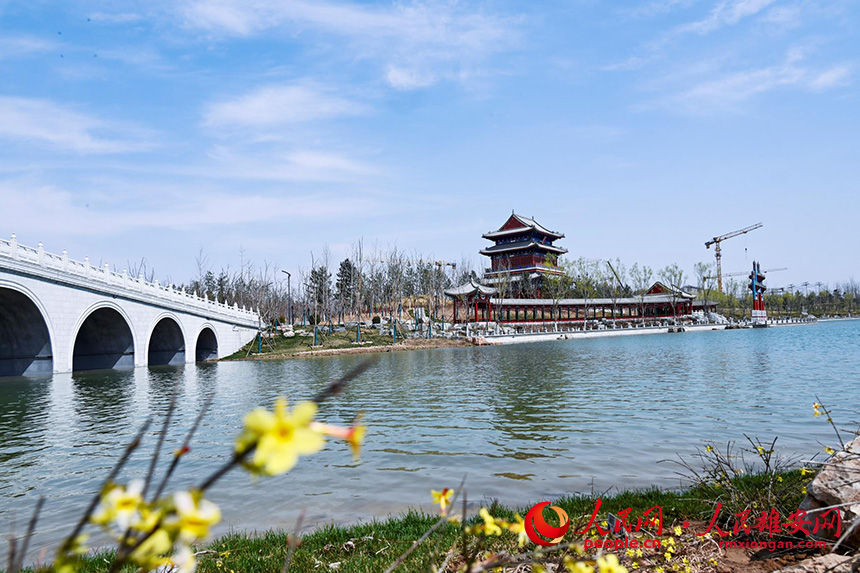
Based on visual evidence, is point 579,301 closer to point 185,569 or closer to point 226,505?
point 226,505

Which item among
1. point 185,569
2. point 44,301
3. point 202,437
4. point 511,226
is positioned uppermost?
point 511,226

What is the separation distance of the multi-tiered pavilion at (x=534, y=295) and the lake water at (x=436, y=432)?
108 feet

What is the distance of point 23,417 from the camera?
11.5 m

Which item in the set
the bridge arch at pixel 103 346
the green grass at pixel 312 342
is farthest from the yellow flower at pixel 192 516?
the green grass at pixel 312 342

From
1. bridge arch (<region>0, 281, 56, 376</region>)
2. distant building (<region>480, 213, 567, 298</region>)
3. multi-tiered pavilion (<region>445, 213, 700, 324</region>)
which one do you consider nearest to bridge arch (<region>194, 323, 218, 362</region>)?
bridge arch (<region>0, 281, 56, 376</region>)

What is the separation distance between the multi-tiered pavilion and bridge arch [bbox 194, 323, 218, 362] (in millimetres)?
22544

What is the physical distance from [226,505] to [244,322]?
32867mm

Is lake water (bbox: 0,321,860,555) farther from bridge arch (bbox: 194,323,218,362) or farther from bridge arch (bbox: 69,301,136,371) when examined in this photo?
bridge arch (bbox: 194,323,218,362)

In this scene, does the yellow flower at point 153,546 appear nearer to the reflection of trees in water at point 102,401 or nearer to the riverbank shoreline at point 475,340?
the reflection of trees in water at point 102,401

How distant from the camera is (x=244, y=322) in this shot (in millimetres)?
36656

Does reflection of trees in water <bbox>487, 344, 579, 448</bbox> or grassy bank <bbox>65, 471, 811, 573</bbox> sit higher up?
grassy bank <bbox>65, 471, 811, 573</bbox>

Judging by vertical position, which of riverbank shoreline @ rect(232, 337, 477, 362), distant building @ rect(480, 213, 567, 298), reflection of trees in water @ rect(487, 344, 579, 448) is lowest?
riverbank shoreline @ rect(232, 337, 477, 362)

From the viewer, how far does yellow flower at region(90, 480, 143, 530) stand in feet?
2.59

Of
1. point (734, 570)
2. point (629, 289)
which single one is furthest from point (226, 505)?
point (629, 289)
